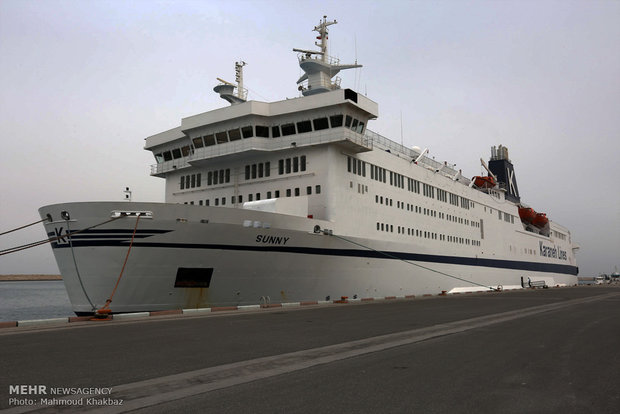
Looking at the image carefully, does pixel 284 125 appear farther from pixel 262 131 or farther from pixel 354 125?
pixel 354 125

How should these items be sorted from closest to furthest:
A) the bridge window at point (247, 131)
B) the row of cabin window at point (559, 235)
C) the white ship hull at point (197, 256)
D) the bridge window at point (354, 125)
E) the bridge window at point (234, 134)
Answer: the white ship hull at point (197, 256) < the bridge window at point (247, 131) < the bridge window at point (354, 125) < the bridge window at point (234, 134) < the row of cabin window at point (559, 235)

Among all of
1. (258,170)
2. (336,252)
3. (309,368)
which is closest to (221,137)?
(258,170)

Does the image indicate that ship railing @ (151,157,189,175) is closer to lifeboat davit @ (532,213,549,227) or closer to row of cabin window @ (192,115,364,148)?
row of cabin window @ (192,115,364,148)

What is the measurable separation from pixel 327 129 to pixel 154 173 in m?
12.4

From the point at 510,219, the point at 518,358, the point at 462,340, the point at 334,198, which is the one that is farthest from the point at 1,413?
the point at 510,219

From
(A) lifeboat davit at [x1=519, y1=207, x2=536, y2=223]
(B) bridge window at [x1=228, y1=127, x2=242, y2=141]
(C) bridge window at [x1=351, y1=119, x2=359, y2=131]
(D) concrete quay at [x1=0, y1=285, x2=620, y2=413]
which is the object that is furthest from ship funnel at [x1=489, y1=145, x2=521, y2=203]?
(D) concrete quay at [x1=0, y1=285, x2=620, y2=413]

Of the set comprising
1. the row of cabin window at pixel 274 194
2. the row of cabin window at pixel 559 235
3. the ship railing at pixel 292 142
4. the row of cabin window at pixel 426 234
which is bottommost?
the row of cabin window at pixel 426 234

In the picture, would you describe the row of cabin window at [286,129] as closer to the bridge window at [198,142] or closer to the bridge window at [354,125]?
the bridge window at [354,125]

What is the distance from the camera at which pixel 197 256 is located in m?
17.6

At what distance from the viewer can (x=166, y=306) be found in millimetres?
17422

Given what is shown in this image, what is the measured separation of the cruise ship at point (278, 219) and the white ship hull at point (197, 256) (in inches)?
1.9

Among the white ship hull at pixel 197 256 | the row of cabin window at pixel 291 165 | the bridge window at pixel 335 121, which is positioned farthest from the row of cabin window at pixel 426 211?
the bridge window at pixel 335 121

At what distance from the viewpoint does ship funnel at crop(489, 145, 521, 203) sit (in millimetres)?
58688

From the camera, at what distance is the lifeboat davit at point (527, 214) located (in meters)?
58.5
